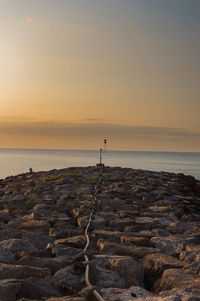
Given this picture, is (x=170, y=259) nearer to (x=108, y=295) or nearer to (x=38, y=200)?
(x=108, y=295)

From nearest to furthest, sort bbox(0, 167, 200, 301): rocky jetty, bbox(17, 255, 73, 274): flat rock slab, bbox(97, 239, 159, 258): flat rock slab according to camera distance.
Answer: bbox(0, 167, 200, 301): rocky jetty → bbox(17, 255, 73, 274): flat rock slab → bbox(97, 239, 159, 258): flat rock slab

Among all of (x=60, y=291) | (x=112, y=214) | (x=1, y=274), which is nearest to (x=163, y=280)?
(x=60, y=291)

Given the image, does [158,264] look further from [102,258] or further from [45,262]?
[45,262]

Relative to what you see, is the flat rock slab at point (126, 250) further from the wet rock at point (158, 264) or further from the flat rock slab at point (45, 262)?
the flat rock slab at point (45, 262)

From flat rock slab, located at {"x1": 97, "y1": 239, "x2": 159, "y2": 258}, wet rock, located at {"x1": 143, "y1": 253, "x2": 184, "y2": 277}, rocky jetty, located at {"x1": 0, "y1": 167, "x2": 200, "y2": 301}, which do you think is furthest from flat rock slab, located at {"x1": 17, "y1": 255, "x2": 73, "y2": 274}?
wet rock, located at {"x1": 143, "y1": 253, "x2": 184, "y2": 277}

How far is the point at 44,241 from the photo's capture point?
4.16 metres

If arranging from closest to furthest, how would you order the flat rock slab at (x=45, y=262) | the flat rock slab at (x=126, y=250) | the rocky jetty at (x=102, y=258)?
1. the rocky jetty at (x=102, y=258)
2. the flat rock slab at (x=45, y=262)
3. the flat rock slab at (x=126, y=250)

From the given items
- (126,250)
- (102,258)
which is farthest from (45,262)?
(126,250)

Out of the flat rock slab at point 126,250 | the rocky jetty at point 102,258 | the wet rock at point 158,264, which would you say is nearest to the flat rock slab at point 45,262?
the rocky jetty at point 102,258

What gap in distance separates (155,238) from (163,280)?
1.39 meters

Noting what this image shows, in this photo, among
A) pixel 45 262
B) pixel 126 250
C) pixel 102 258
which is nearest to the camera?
pixel 45 262

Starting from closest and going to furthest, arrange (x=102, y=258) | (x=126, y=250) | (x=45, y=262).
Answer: (x=45, y=262)
(x=102, y=258)
(x=126, y=250)

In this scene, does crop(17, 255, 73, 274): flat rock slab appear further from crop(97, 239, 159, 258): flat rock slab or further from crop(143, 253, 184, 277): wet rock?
crop(143, 253, 184, 277): wet rock

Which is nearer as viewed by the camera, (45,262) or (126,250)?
(45,262)
